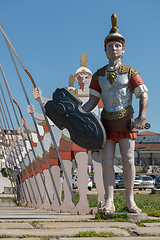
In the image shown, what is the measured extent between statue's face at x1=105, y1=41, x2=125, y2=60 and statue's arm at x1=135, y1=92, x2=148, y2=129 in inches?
24.1

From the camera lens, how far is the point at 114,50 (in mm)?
4359

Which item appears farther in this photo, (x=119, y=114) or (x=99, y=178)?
(x=99, y=178)

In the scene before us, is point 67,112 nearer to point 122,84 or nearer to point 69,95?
point 69,95

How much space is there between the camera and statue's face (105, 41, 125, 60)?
14.3 ft

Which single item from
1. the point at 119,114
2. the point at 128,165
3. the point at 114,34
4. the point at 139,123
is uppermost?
the point at 114,34

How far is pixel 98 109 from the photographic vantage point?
623 cm

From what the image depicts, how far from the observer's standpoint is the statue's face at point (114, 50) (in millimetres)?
4359

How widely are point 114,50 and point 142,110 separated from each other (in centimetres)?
86

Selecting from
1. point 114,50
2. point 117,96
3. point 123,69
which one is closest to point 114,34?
point 114,50

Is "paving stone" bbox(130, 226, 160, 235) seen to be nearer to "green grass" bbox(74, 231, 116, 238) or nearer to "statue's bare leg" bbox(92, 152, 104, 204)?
"green grass" bbox(74, 231, 116, 238)

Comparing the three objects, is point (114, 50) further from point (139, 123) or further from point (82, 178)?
point (82, 178)

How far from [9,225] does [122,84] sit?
6.95 ft

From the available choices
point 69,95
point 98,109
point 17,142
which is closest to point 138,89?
point 69,95

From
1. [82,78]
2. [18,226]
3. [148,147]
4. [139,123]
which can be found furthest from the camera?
[148,147]
